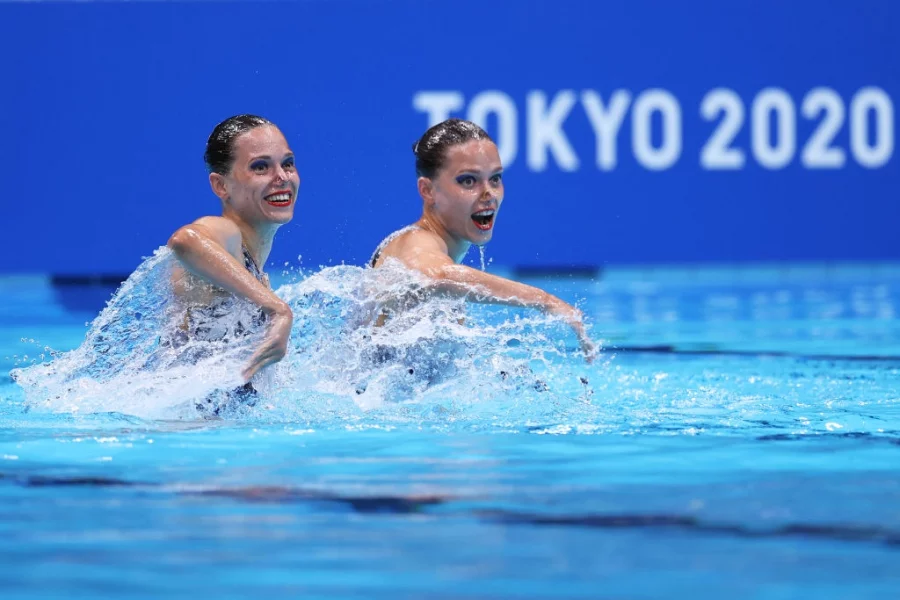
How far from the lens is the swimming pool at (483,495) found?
2.07 m

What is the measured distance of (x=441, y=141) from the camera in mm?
4480

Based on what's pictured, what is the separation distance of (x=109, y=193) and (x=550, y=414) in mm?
6166

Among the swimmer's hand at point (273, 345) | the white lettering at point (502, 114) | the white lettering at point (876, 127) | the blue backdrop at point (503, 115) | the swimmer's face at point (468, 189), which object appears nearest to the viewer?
the swimmer's hand at point (273, 345)

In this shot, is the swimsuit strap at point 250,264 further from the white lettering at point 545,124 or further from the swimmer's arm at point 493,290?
the white lettering at point 545,124

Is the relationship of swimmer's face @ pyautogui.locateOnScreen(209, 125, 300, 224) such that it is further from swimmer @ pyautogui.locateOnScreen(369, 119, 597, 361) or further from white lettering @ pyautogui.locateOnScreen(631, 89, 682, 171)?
white lettering @ pyautogui.locateOnScreen(631, 89, 682, 171)

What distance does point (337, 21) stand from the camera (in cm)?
941

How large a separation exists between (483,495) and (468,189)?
1904 millimetres

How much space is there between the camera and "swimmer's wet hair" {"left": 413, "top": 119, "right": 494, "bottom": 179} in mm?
4461

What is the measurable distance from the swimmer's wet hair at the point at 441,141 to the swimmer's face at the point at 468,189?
0.06 ft

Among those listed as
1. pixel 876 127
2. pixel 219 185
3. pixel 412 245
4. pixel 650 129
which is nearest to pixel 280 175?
pixel 219 185

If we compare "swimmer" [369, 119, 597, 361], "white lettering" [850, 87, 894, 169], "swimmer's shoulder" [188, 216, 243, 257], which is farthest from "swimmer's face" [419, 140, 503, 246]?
"white lettering" [850, 87, 894, 169]

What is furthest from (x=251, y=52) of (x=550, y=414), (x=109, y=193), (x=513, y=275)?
(x=550, y=414)

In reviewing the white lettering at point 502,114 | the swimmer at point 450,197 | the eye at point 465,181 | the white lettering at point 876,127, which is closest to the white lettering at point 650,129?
the white lettering at point 502,114

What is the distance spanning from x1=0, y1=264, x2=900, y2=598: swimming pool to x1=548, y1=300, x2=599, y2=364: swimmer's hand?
0.56ft
